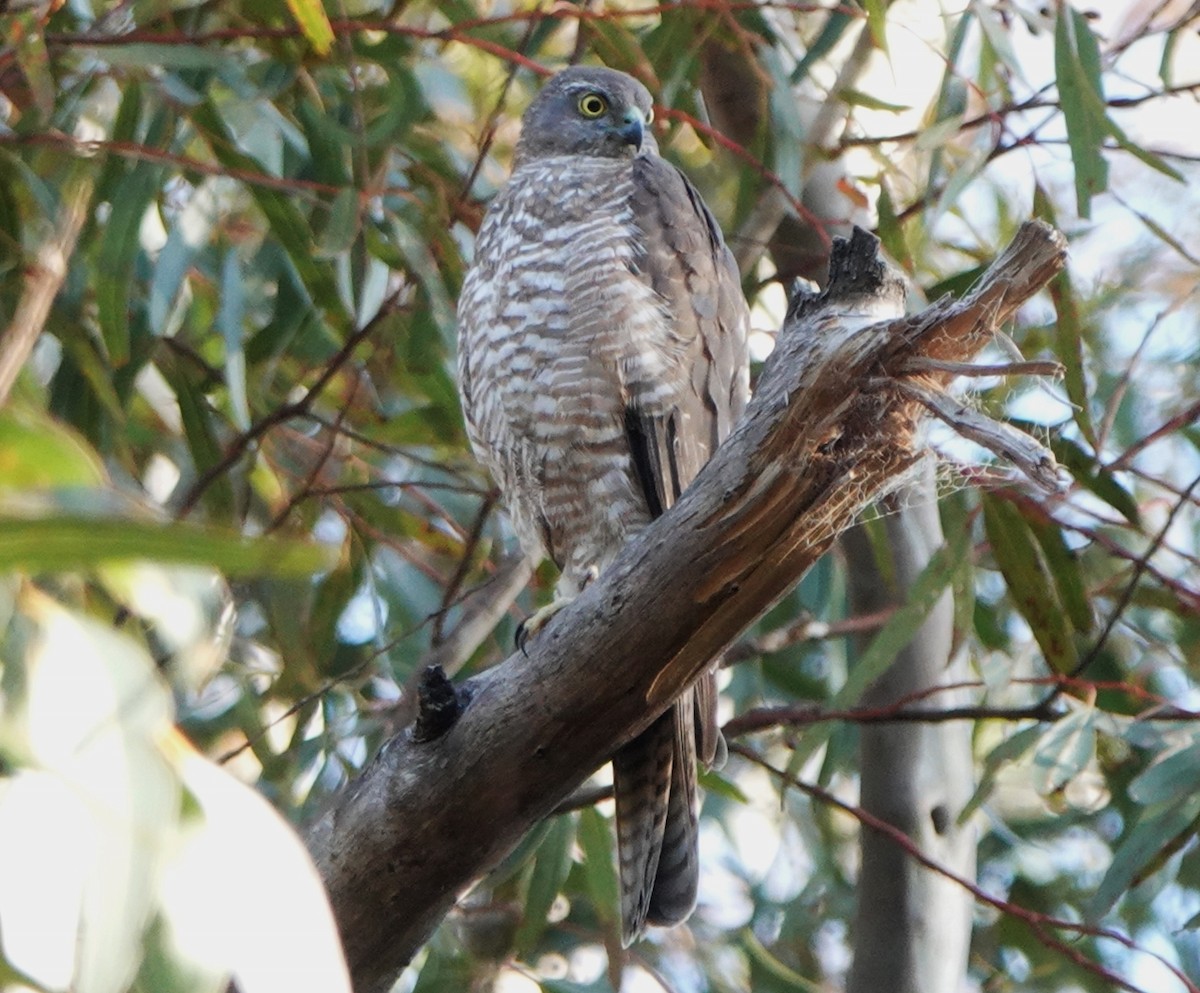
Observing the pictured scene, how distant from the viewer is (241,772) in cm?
352

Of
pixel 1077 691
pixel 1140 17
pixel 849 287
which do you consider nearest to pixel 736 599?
pixel 849 287

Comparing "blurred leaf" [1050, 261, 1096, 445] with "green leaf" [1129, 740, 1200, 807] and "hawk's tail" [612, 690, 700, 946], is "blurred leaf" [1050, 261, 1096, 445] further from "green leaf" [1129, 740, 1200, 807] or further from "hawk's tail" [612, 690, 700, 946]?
"hawk's tail" [612, 690, 700, 946]

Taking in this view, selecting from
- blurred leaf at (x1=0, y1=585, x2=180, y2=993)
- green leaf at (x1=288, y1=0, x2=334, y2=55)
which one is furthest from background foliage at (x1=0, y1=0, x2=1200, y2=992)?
blurred leaf at (x1=0, y1=585, x2=180, y2=993)

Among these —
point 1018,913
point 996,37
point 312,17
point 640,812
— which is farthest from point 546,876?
point 996,37

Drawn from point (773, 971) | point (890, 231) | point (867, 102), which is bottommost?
point (773, 971)

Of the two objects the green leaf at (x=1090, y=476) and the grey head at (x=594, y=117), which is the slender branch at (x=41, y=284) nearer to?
the grey head at (x=594, y=117)

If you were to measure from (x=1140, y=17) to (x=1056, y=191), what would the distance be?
123 cm

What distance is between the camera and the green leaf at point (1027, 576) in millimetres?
2846

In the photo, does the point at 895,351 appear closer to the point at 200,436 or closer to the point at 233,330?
the point at 233,330

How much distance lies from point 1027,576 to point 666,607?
121 centimetres

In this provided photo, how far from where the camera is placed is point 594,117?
320 centimetres

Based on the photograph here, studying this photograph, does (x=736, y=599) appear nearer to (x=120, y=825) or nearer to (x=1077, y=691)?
(x=120, y=825)

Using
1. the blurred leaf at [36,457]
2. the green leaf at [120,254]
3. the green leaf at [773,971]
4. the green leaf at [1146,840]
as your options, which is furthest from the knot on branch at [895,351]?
the green leaf at [773,971]

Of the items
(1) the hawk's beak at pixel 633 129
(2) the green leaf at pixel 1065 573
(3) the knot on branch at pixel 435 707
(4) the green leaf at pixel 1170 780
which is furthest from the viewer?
(1) the hawk's beak at pixel 633 129
